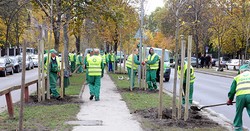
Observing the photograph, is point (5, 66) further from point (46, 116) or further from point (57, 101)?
point (46, 116)

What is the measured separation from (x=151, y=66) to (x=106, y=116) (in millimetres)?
6042

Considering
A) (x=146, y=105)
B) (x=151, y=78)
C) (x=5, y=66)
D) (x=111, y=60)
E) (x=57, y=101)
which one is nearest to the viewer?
(x=146, y=105)

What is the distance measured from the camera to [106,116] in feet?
31.8

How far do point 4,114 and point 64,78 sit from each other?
3961 mm

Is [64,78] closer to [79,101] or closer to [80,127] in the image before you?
[79,101]

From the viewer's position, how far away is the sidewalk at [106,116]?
8250 mm

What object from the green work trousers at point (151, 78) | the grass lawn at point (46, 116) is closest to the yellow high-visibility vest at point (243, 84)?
the grass lawn at point (46, 116)

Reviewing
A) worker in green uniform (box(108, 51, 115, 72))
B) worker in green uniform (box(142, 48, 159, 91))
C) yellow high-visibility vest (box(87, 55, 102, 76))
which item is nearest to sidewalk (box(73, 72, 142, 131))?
yellow high-visibility vest (box(87, 55, 102, 76))

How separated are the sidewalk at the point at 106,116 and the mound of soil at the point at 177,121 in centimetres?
43

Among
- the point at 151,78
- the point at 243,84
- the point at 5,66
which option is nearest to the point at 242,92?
the point at 243,84

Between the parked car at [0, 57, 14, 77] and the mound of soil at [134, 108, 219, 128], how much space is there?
1958 cm

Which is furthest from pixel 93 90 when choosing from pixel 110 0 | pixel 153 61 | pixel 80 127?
pixel 110 0

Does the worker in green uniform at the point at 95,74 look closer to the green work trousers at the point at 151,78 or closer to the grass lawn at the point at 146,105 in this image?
the grass lawn at the point at 146,105

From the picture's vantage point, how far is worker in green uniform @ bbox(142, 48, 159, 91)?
15.2 metres
